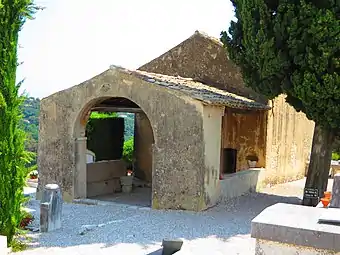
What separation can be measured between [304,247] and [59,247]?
612 centimetres

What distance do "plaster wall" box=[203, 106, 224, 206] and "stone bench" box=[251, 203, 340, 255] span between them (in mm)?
7894

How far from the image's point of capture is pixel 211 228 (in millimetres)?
10383

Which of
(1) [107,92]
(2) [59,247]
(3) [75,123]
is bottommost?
(2) [59,247]

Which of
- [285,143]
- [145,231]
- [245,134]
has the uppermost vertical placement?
[245,134]

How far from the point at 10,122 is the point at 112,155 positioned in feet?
36.6

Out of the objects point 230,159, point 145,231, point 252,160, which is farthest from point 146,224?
point 252,160

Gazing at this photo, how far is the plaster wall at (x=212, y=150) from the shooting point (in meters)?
12.0

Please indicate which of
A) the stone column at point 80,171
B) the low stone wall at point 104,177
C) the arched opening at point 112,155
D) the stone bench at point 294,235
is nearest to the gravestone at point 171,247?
the stone bench at point 294,235

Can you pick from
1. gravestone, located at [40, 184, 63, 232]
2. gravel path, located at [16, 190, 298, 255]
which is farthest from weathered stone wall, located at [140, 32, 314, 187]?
gravestone, located at [40, 184, 63, 232]

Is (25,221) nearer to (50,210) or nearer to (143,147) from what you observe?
(50,210)

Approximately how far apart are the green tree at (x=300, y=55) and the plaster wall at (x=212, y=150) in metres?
1.46

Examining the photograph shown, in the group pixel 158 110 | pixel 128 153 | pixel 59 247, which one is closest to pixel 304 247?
pixel 59 247

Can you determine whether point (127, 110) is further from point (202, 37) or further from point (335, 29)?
point (335, 29)

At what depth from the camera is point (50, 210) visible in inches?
392
